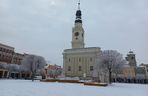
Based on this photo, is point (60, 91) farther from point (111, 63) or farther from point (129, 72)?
point (129, 72)

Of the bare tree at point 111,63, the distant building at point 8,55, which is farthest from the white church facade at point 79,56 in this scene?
the bare tree at point 111,63

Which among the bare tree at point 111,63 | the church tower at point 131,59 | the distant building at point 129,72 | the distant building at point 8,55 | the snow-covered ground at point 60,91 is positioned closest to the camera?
the snow-covered ground at point 60,91

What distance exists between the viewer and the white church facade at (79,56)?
8350cm

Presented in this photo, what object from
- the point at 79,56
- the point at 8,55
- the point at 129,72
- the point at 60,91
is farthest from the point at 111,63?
the point at 129,72

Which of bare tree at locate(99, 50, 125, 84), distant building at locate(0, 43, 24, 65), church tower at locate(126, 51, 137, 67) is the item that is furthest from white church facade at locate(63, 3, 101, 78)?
bare tree at locate(99, 50, 125, 84)

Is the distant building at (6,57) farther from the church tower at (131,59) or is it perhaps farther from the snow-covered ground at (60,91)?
the church tower at (131,59)

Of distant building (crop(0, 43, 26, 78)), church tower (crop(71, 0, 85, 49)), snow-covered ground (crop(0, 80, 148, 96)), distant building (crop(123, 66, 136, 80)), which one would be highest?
church tower (crop(71, 0, 85, 49))

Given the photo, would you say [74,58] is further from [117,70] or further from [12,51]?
[117,70]

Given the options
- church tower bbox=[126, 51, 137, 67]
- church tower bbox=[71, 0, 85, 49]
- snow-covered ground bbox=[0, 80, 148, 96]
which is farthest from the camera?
church tower bbox=[126, 51, 137, 67]

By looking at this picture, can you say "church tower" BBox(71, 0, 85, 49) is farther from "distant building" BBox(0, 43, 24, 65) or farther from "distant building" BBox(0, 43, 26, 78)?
"distant building" BBox(0, 43, 26, 78)

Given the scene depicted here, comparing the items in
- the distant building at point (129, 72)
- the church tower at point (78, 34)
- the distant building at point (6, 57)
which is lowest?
the distant building at point (129, 72)

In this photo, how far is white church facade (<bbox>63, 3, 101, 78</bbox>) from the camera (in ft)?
274

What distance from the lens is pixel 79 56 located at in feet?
286

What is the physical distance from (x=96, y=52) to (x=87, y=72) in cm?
923
